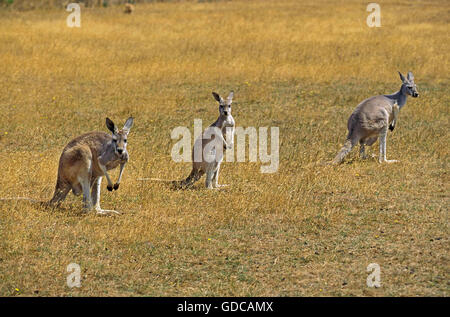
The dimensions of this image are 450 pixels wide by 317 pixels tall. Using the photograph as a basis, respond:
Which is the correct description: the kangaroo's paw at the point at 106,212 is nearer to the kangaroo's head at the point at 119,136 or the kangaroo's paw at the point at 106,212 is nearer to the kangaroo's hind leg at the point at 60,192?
the kangaroo's hind leg at the point at 60,192

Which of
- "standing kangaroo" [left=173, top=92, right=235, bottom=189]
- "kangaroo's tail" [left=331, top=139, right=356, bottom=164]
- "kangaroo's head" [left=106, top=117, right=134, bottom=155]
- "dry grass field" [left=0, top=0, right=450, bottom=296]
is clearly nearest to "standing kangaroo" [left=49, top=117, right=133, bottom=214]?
"kangaroo's head" [left=106, top=117, right=134, bottom=155]

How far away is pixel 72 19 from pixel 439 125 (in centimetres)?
1472

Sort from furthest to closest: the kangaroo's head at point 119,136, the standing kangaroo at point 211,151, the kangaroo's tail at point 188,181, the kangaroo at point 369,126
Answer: the kangaroo at point 369,126 → the kangaroo's tail at point 188,181 → the standing kangaroo at point 211,151 → the kangaroo's head at point 119,136

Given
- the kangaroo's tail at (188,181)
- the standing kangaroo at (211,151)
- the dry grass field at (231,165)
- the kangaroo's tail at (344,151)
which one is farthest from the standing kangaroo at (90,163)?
the kangaroo's tail at (344,151)

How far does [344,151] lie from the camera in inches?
402

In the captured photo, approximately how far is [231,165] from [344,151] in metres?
1.73

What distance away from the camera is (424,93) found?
1557 cm

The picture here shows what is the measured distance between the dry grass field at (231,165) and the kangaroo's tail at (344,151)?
0.56 ft

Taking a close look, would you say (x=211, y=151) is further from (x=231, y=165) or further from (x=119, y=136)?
(x=119, y=136)

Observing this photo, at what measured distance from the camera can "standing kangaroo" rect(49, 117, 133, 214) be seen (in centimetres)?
731

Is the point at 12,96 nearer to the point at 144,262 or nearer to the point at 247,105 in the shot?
the point at 247,105

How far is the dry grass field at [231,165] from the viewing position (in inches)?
249

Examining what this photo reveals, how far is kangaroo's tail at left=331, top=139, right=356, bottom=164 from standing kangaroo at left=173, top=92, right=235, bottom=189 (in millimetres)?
1897
